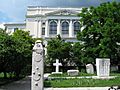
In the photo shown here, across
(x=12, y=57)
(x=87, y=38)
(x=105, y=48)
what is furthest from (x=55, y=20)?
(x=12, y=57)

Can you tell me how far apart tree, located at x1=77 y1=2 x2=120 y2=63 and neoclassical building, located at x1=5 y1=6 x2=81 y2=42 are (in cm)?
2745

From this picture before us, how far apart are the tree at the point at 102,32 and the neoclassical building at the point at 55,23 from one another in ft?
90.1

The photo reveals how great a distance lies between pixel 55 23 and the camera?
79.1 m

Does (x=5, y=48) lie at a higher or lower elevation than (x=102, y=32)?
lower

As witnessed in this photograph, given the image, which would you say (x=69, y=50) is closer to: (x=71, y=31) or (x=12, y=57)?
(x=71, y=31)

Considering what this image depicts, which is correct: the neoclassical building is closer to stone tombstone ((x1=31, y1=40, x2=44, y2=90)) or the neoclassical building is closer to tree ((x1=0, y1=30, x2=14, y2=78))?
tree ((x1=0, y1=30, x2=14, y2=78))

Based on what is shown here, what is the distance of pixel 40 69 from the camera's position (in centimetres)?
1351

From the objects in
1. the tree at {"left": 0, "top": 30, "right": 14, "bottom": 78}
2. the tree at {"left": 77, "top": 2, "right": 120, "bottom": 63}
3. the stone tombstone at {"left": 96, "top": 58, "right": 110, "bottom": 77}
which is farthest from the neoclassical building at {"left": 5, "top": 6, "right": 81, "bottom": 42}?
the tree at {"left": 0, "top": 30, "right": 14, "bottom": 78}

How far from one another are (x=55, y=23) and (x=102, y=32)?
111 feet

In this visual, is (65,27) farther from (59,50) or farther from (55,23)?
(59,50)

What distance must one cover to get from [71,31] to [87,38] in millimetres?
29616

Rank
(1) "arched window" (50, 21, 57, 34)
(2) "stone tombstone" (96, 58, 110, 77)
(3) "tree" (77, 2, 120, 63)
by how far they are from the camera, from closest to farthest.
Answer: (2) "stone tombstone" (96, 58, 110, 77)
(3) "tree" (77, 2, 120, 63)
(1) "arched window" (50, 21, 57, 34)

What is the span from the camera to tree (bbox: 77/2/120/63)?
Answer: 4488cm

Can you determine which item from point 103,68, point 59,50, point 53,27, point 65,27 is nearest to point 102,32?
point 59,50
